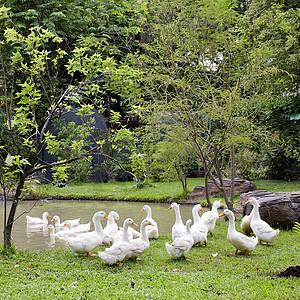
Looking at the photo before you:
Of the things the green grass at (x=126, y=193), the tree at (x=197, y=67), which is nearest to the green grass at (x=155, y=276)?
the tree at (x=197, y=67)

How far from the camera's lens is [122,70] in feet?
27.0

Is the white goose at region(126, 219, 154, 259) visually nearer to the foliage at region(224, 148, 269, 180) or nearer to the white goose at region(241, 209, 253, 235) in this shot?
the white goose at region(241, 209, 253, 235)

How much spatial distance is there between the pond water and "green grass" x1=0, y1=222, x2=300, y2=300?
1307mm

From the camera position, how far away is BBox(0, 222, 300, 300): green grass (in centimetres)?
527

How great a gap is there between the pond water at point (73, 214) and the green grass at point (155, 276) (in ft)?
4.29

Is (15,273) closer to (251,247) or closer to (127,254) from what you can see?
(127,254)

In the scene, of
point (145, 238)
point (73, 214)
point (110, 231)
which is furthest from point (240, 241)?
point (73, 214)

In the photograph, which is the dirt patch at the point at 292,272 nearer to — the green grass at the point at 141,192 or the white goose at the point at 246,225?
the white goose at the point at 246,225

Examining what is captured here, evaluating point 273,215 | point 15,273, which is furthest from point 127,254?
point 273,215

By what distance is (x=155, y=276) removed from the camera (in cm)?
614

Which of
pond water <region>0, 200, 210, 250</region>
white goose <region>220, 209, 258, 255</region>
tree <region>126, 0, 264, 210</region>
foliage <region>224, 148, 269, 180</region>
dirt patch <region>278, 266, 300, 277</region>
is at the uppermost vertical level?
tree <region>126, 0, 264, 210</region>

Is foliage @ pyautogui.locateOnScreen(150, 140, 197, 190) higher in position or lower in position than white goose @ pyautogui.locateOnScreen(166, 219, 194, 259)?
higher

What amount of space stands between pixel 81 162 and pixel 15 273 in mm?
16832

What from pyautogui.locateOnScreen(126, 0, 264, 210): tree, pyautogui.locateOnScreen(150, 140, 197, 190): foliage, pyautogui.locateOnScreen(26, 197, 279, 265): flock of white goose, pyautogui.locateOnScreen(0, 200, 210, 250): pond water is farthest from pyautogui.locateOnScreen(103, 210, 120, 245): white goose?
pyautogui.locateOnScreen(150, 140, 197, 190): foliage
